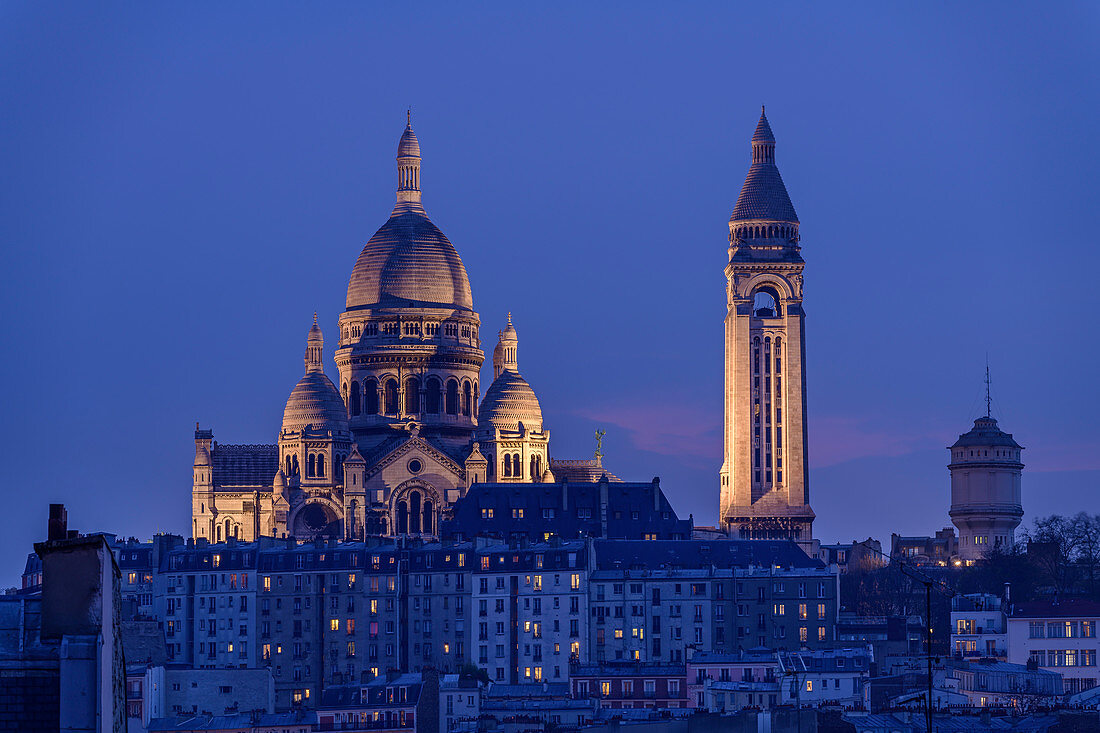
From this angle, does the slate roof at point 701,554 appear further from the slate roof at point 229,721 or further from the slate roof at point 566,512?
the slate roof at point 229,721

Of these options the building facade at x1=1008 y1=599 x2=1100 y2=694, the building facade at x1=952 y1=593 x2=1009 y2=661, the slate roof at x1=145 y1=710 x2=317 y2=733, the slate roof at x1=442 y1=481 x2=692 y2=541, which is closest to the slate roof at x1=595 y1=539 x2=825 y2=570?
the slate roof at x1=442 y1=481 x2=692 y2=541

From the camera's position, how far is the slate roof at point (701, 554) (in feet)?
543

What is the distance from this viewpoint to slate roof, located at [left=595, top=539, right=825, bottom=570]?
165 meters

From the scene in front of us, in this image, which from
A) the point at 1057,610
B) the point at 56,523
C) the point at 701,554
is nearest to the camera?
the point at 56,523

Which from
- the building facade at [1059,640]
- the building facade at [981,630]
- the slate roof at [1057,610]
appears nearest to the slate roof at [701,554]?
the building facade at [981,630]

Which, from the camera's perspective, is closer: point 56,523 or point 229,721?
point 56,523

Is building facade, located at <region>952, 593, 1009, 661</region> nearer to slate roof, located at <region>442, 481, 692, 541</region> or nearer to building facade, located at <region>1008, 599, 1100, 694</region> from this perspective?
building facade, located at <region>1008, 599, 1100, 694</region>

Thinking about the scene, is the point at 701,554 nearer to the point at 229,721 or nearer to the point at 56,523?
the point at 229,721

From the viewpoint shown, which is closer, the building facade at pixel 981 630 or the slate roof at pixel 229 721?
the slate roof at pixel 229 721

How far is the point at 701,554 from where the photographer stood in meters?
168

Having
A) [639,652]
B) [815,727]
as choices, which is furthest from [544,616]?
[815,727]

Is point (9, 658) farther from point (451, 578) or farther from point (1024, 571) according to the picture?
point (1024, 571)

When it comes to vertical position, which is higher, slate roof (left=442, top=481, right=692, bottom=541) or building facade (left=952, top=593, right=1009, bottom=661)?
slate roof (left=442, top=481, right=692, bottom=541)

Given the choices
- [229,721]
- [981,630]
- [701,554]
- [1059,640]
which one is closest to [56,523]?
[229,721]
